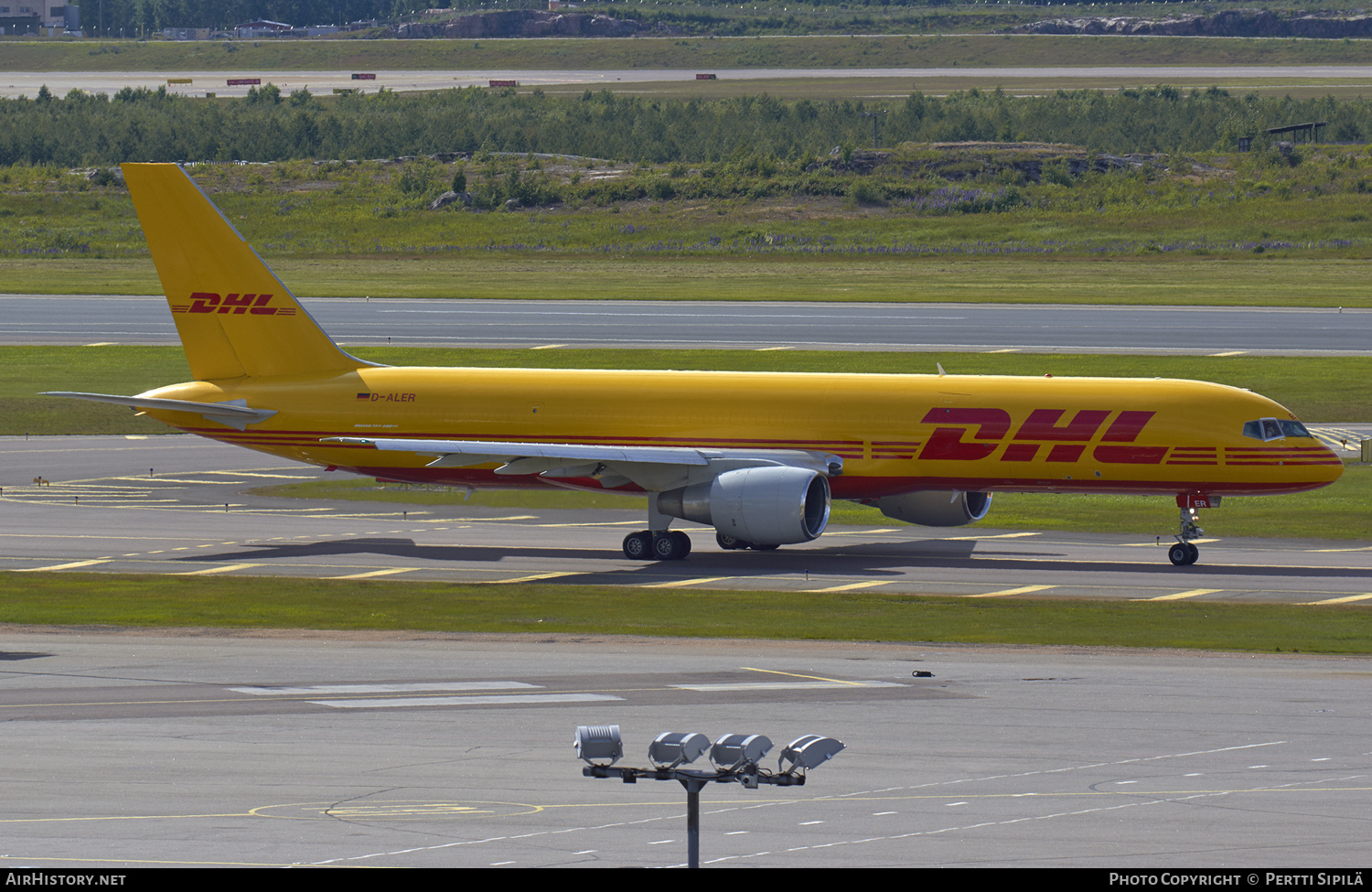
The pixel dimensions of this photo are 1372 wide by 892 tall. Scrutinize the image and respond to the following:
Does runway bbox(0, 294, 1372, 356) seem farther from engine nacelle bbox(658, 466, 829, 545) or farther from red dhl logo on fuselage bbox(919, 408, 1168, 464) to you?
engine nacelle bbox(658, 466, 829, 545)

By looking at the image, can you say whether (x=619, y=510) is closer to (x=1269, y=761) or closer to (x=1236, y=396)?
(x=1236, y=396)

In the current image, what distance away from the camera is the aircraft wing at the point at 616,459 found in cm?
4694

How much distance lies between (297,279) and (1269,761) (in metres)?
110

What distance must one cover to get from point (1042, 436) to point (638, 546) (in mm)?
10785

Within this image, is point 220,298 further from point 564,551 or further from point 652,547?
point 652,547

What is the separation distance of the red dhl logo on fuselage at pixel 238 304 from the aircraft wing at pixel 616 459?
20.4ft

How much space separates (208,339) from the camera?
52062mm

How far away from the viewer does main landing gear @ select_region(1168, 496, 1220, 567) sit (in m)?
45.2

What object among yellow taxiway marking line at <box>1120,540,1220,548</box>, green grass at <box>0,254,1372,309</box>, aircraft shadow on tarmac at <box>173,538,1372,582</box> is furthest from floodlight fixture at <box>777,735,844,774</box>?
green grass at <box>0,254,1372,309</box>

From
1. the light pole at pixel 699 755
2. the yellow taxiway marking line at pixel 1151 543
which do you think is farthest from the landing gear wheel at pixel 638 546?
the light pole at pixel 699 755

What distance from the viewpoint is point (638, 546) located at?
47.2m

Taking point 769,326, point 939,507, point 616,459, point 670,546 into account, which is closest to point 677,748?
point 616,459

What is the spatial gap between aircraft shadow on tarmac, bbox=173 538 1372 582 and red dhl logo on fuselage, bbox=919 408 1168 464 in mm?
2725

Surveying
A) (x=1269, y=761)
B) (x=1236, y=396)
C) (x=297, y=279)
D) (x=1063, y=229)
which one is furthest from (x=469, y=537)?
(x=1063, y=229)
